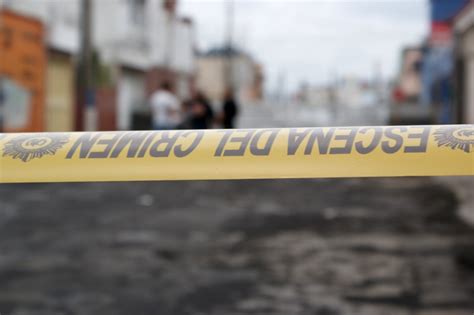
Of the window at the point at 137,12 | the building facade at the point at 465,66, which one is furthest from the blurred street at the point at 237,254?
the window at the point at 137,12

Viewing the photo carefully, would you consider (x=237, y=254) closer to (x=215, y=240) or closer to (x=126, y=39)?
(x=215, y=240)

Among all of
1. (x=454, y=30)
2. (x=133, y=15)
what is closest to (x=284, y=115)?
(x=133, y=15)

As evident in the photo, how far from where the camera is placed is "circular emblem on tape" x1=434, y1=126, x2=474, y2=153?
1.91 m

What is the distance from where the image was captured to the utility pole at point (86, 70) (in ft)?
47.6

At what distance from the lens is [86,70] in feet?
48.5

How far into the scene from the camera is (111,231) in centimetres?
702

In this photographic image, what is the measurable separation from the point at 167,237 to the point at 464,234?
2954 mm

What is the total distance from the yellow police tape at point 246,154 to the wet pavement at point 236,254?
2.41 m

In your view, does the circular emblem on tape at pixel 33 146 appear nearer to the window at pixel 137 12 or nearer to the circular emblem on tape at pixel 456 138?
the circular emblem on tape at pixel 456 138

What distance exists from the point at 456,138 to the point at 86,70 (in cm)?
1352

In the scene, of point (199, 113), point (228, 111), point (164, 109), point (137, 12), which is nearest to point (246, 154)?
point (199, 113)

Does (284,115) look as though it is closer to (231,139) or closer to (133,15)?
(133,15)

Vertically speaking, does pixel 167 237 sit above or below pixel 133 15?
above

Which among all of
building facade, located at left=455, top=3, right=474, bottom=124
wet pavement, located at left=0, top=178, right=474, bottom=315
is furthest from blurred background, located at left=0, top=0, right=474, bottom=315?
building facade, located at left=455, top=3, right=474, bottom=124
